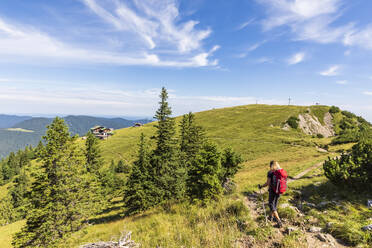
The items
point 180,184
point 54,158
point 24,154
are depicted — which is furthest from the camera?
point 24,154

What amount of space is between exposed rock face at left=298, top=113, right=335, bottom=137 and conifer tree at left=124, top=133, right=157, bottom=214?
7513 cm

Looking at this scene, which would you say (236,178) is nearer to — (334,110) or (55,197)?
(55,197)

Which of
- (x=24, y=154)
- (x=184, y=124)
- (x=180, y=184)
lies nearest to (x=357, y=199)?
(x=180, y=184)

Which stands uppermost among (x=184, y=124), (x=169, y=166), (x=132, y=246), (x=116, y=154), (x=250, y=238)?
(x=184, y=124)

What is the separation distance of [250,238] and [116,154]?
295 ft

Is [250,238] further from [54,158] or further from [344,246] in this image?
[54,158]

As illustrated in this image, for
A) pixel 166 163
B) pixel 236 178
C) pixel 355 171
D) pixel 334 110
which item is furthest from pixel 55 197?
pixel 334 110

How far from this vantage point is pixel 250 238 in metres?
5.99

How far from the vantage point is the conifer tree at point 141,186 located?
71.4 ft

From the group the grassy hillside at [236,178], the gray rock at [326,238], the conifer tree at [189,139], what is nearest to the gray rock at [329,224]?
the gray rock at [326,238]

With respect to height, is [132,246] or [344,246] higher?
[344,246]

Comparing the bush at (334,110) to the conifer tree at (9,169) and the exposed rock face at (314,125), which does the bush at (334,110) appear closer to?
the exposed rock face at (314,125)

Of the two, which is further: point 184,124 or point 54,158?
point 184,124

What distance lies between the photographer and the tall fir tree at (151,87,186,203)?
22.9 m
